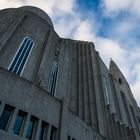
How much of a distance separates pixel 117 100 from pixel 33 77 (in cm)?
1538

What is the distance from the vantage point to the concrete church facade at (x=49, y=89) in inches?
401

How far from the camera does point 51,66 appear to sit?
2131 cm

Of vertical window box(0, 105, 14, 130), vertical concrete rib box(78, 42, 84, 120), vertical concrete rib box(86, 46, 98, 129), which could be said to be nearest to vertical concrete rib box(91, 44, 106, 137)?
vertical concrete rib box(86, 46, 98, 129)

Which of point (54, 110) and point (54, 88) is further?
point (54, 88)

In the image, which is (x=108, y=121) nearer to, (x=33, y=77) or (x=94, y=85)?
(x=94, y=85)

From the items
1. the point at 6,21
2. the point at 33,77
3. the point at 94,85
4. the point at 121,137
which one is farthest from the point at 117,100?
the point at 6,21

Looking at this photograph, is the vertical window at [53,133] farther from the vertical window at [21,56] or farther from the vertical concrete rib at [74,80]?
the vertical concrete rib at [74,80]

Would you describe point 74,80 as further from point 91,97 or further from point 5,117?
point 5,117

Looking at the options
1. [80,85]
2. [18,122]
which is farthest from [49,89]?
[18,122]

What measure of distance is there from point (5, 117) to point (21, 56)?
31.6 feet

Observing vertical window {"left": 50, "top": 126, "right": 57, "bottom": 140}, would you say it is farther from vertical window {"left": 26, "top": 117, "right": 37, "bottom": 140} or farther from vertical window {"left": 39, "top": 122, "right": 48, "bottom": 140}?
vertical window {"left": 26, "top": 117, "right": 37, "bottom": 140}

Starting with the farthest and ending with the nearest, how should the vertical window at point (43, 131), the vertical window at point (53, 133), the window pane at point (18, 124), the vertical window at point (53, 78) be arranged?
1. the vertical window at point (53, 78)
2. the vertical window at point (53, 133)
3. the vertical window at point (43, 131)
4. the window pane at point (18, 124)

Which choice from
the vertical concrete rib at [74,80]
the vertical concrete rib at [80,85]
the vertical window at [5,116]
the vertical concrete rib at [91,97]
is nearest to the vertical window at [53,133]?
the vertical window at [5,116]

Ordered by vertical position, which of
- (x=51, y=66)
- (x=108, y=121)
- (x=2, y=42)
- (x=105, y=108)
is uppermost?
(x=51, y=66)
